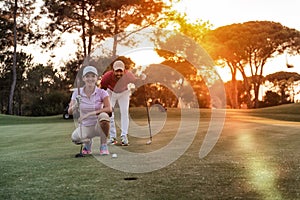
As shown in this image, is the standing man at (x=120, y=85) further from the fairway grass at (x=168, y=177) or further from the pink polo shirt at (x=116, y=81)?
the fairway grass at (x=168, y=177)

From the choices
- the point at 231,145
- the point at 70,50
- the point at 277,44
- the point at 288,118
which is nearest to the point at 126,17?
the point at 70,50

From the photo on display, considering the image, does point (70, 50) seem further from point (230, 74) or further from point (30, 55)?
point (230, 74)

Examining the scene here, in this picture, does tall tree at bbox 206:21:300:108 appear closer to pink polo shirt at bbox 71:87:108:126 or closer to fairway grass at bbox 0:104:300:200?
fairway grass at bbox 0:104:300:200

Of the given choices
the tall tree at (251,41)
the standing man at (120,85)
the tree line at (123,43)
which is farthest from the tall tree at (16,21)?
the standing man at (120,85)

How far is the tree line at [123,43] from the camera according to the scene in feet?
118

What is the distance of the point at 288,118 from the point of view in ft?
97.4

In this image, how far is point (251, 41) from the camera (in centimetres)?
4959

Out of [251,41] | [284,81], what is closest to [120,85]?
[251,41]

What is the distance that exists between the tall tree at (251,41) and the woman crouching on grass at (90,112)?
4330 cm

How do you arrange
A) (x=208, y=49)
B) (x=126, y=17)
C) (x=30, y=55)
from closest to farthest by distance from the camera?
(x=126, y=17) → (x=208, y=49) → (x=30, y=55)

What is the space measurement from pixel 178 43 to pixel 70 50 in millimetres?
10479

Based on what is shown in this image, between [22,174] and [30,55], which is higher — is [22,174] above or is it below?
below

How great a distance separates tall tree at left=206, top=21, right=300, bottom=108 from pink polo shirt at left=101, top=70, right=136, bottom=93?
41044mm

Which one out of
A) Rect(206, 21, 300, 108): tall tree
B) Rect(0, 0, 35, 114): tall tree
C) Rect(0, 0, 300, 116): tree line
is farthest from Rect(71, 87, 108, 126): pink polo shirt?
Rect(206, 21, 300, 108): tall tree
